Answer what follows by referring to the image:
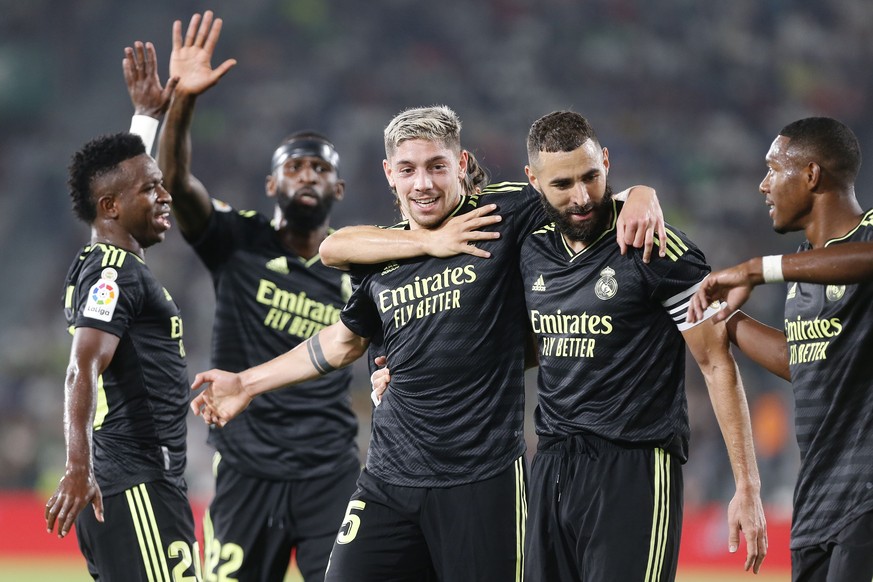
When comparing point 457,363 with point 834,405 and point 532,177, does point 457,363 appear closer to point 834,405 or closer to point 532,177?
point 532,177

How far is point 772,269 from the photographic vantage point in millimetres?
4109

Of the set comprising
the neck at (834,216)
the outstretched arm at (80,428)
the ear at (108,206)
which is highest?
the ear at (108,206)

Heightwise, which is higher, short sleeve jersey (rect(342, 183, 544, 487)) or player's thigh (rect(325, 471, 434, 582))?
short sleeve jersey (rect(342, 183, 544, 487))

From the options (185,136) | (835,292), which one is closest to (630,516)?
(835,292)

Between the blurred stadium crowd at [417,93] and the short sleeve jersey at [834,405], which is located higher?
the blurred stadium crowd at [417,93]

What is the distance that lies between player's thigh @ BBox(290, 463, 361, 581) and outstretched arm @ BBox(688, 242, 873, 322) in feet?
9.66

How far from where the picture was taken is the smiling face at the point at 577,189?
175 inches

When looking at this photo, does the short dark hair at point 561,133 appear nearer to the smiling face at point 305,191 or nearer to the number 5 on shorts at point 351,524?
the number 5 on shorts at point 351,524

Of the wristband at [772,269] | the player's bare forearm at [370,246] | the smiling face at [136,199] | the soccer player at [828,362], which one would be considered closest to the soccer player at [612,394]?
the wristband at [772,269]

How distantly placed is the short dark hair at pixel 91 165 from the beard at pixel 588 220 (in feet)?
7.43

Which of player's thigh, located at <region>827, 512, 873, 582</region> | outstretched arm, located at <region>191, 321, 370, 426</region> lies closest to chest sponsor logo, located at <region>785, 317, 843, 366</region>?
player's thigh, located at <region>827, 512, 873, 582</region>

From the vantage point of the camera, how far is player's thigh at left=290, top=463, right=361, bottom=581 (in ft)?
20.8

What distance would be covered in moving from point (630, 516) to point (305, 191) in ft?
10.8

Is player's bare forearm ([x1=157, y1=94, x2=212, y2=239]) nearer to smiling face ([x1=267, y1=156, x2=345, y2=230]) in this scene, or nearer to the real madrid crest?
smiling face ([x1=267, y1=156, x2=345, y2=230])
